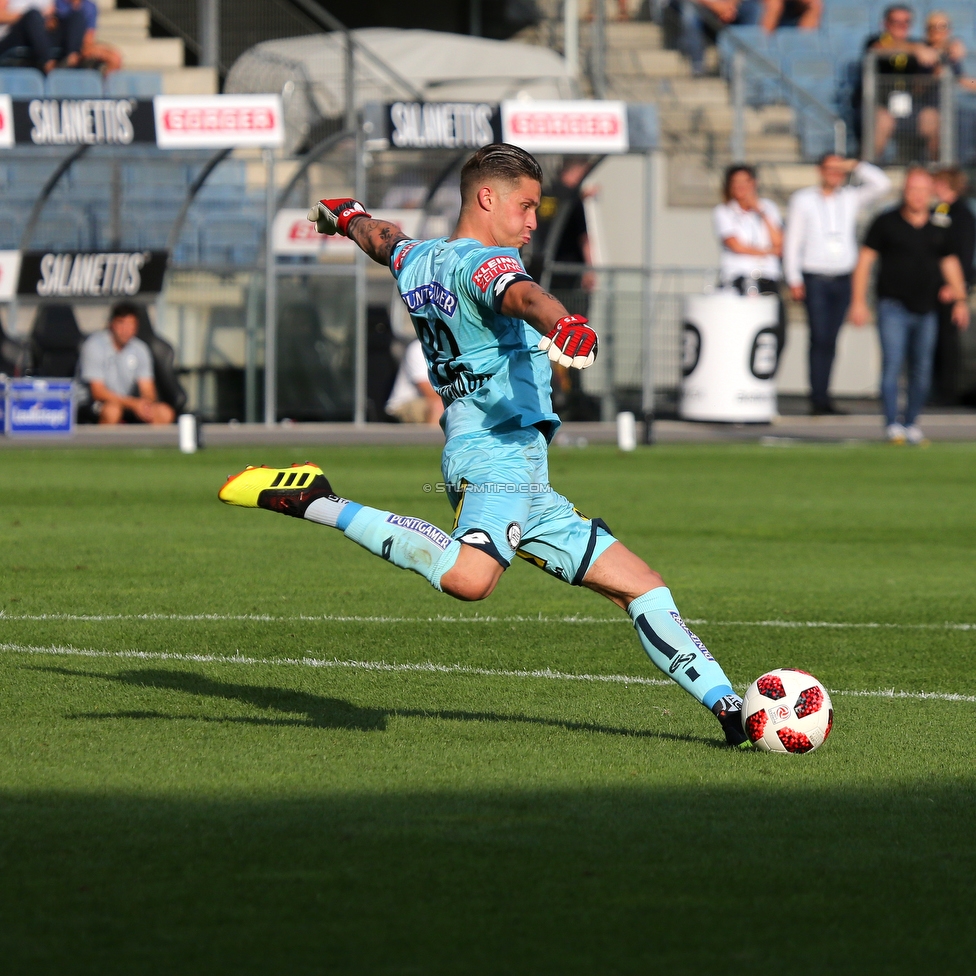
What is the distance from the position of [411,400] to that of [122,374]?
10.7 feet

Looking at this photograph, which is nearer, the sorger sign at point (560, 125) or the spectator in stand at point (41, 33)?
the sorger sign at point (560, 125)

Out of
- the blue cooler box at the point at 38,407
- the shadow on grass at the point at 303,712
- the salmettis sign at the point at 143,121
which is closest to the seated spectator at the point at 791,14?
the salmettis sign at the point at 143,121

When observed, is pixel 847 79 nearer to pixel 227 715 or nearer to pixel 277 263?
pixel 277 263

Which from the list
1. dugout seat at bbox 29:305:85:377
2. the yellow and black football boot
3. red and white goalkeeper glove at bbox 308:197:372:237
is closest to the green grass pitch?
the yellow and black football boot

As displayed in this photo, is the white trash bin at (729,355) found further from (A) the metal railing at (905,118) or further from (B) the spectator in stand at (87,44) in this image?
(B) the spectator in stand at (87,44)

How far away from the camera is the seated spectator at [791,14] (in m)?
30.0

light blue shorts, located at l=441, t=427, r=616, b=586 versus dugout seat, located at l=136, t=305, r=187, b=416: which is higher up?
light blue shorts, located at l=441, t=427, r=616, b=586

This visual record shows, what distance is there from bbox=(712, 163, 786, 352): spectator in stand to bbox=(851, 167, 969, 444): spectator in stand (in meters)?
1.51

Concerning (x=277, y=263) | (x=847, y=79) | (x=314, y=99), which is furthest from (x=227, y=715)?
(x=847, y=79)

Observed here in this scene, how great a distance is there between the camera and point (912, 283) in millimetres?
17656

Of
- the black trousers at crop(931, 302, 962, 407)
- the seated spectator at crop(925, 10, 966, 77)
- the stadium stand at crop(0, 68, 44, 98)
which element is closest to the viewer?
the black trousers at crop(931, 302, 962, 407)

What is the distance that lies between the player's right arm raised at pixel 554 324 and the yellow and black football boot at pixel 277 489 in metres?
0.86

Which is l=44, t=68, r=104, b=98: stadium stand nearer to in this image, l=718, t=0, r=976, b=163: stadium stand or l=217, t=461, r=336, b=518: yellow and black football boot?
l=718, t=0, r=976, b=163: stadium stand

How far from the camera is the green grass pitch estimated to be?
3.58 meters
